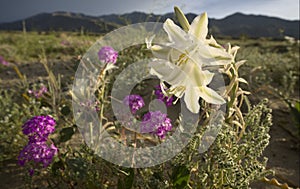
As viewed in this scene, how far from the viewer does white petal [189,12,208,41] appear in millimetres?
895

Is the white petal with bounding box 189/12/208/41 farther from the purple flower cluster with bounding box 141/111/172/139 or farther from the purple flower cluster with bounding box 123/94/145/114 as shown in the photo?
the purple flower cluster with bounding box 123/94/145/114

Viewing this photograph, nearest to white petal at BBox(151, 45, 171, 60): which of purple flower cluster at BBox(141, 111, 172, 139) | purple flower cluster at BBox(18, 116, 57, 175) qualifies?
purple flower cluster at BBox(141, 111, 172, 139)

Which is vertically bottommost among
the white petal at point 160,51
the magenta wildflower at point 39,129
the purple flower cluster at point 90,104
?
the magenta wildflower at point 39,129

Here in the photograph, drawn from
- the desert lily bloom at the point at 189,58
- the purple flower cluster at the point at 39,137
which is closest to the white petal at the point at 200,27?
the desert lily bloom at the point at 189,58

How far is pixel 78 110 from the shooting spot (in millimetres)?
2020

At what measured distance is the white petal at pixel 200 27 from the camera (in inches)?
35.2

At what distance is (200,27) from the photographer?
0.90 metres

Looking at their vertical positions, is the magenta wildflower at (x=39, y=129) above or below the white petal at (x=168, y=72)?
below

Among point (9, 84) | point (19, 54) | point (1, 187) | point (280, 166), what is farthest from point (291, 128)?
point (19, 54)

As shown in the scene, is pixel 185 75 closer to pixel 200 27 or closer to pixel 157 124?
pixel 200 27

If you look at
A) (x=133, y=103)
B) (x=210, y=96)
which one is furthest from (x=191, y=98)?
(x=133, y=103)

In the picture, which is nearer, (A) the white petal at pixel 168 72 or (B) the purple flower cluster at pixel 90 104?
(A) the white petal at pixel 168 72

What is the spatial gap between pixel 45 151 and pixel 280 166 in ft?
5.38

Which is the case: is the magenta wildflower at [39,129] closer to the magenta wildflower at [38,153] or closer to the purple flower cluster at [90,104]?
the magenta wildflower at [38,153]
